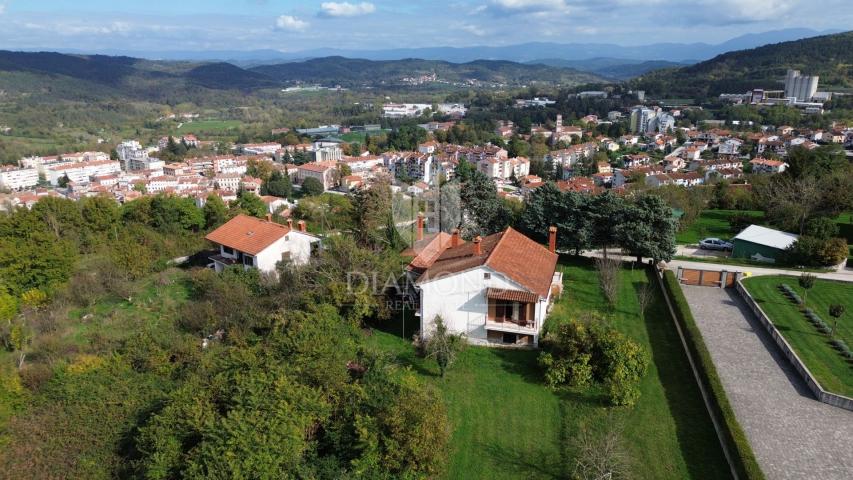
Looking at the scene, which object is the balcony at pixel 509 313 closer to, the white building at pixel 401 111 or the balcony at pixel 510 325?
the balcony at pixel 510 325

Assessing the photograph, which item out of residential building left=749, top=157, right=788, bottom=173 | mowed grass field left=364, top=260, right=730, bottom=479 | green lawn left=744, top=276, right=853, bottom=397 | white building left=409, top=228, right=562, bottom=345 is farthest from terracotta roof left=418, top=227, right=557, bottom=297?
residential building left=749, top=157, right=788, bottom=173

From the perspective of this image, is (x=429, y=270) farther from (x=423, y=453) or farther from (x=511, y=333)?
(x=423, y=453)

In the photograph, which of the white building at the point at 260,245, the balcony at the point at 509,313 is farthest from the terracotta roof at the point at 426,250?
the white building at the point at 260,245

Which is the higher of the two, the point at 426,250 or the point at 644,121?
the point at 426,250

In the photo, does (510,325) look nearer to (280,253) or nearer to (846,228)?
(280,253)

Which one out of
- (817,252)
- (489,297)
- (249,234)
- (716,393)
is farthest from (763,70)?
(716,393)

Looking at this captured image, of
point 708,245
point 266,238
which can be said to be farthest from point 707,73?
point 266,238
